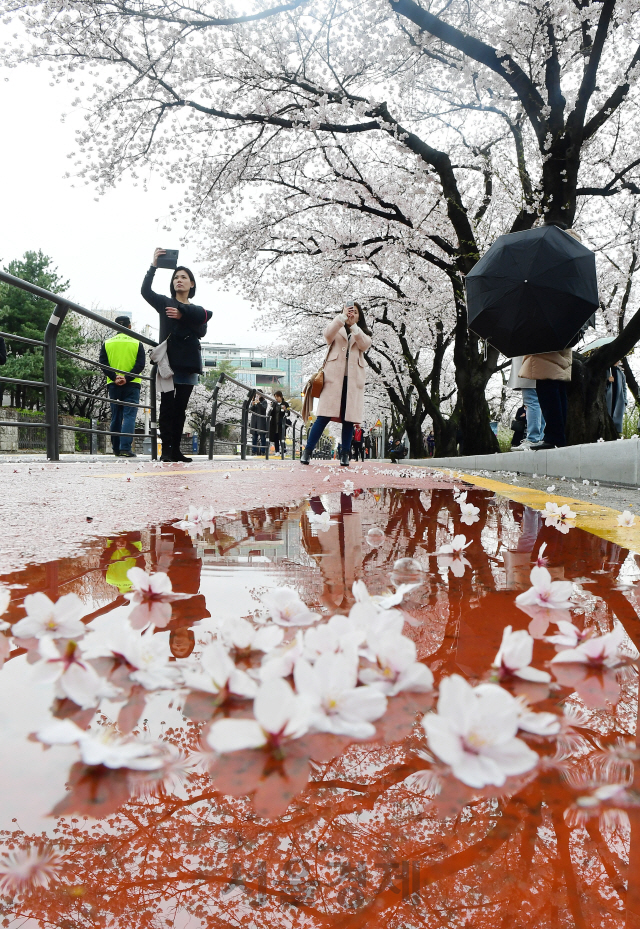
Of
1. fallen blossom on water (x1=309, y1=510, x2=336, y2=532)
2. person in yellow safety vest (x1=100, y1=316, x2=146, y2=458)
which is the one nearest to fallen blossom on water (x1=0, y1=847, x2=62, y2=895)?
fallen blossom on water (x1=309, y1=510, x2=336, y2=532)

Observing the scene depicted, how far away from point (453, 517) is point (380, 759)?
1775 mm

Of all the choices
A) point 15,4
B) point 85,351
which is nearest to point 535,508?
point 15,4

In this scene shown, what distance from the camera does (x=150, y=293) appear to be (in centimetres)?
682

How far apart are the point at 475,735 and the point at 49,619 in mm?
547

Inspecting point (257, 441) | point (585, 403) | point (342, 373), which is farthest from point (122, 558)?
point (257, 441)

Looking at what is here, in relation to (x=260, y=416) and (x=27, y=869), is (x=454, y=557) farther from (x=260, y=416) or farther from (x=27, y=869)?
(x=260, y=416)

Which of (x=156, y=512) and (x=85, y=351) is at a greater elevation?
(x=85, y=351)

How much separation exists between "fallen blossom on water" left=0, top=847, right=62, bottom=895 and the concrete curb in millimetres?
3811

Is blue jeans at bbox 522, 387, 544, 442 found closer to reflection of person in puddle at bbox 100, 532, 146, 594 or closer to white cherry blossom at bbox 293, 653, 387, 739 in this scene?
reflection of person in puddle at bbox 100, 532, 146, 594

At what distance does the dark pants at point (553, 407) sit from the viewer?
5.85 metres

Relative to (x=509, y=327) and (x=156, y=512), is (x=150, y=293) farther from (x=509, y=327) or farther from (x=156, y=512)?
(x=156, y=512)

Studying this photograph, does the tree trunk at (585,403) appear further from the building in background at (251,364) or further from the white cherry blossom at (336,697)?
the building in background at (251,364)

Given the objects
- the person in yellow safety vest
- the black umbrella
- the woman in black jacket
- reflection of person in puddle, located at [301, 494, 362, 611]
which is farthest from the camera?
the person in yellow safety vest

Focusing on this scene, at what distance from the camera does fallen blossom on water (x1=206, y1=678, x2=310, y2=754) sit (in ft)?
1.45
